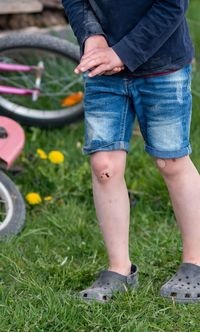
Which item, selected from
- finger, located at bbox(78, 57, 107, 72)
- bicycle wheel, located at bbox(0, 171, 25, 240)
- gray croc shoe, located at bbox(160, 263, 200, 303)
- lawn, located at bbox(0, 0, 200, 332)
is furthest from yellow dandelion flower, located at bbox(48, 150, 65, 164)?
finger, located at bbox(78, 57, 107, 72)

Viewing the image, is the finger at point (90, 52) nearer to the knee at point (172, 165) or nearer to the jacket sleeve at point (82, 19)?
the jacket sleeve at point (82, 19)

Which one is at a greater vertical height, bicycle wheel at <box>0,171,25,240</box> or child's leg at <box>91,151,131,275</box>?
child's leg at <box>91,151,131,275</box>

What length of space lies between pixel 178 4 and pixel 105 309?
1.18m

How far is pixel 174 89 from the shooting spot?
10.0 feet

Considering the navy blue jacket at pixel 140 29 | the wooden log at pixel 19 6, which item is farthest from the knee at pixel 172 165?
the wooden log at pixel 19 6

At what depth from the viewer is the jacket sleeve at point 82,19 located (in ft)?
9.87

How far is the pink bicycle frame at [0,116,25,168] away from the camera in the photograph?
400 cm

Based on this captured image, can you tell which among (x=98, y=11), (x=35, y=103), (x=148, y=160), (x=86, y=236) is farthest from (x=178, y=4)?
(x=35, y=103)

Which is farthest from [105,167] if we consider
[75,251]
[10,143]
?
[10,143]

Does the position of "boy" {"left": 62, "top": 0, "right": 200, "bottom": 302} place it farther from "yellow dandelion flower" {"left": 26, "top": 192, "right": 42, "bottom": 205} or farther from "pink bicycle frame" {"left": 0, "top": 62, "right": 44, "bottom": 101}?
"pink bicycle frame" {"left": 0, "top": 62, "right": 44, "bottom": 101}

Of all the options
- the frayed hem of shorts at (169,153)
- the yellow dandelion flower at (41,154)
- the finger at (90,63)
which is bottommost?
the yellow dandelion flower at (41,154)

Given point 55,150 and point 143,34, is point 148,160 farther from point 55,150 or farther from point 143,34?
point 143,34

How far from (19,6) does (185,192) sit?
2.56m

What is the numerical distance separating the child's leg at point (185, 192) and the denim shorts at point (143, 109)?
0.06m
